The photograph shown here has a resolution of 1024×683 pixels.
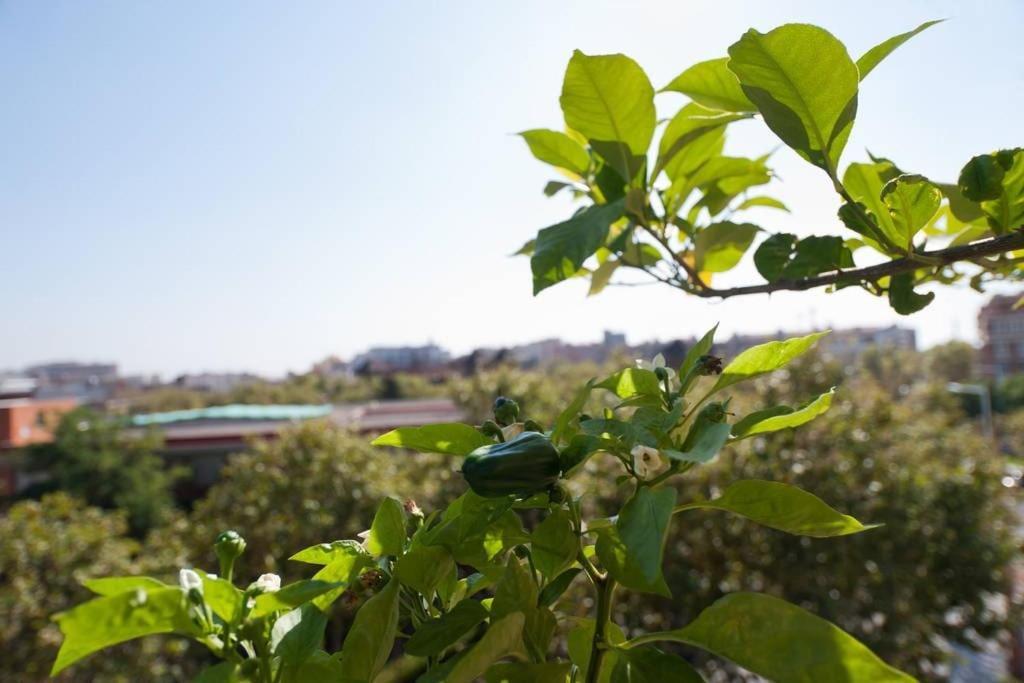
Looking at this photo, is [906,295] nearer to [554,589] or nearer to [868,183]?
[868,183]

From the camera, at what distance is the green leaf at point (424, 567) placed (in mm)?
302

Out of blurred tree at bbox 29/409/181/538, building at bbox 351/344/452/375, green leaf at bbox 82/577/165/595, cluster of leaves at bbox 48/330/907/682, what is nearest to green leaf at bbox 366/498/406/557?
cluster of leaves at bbox 48/330/907/682

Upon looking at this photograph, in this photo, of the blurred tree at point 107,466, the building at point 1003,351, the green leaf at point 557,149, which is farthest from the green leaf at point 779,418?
the building at point 1003,351

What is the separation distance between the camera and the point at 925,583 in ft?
9.13

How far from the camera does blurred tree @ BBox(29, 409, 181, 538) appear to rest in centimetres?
997

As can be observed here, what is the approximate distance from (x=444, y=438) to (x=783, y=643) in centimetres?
19

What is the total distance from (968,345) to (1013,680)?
1877 centimetres

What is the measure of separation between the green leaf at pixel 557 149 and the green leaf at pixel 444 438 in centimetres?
30

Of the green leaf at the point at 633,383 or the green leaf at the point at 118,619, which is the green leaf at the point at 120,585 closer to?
the green leaf at the point at 118,619

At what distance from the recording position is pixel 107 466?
10328 millimetres

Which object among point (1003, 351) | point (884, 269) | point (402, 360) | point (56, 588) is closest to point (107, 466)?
point (56, 588)

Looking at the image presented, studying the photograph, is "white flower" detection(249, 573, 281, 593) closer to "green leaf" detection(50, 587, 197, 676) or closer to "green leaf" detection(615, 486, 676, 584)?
"green leaf" detection(50, 587, 197, 676)

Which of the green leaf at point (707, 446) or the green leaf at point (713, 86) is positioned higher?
the green leaf at point (713, 86)

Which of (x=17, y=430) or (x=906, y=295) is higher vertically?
(x=906, y=295)
